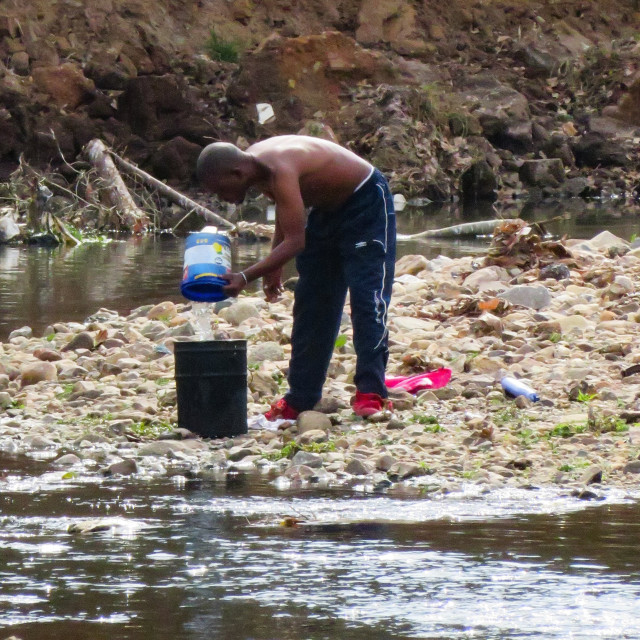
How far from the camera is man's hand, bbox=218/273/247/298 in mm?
5672

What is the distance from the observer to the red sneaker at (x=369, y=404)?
241 inches

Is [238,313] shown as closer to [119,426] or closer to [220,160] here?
[119,426]

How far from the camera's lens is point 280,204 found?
577 cm

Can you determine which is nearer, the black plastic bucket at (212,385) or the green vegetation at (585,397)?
the black plastic bucket at (212,385)

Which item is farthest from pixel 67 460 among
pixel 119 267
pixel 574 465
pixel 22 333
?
pixel 119 267

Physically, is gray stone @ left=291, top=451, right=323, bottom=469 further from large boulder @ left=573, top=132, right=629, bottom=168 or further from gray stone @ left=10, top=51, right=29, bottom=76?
large boulder @ left=573, top=132, right=629, bottom=168

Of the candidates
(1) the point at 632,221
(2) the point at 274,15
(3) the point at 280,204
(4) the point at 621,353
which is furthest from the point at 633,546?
(2) the point at 274,15

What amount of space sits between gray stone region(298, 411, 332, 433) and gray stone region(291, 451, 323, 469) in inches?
17.7

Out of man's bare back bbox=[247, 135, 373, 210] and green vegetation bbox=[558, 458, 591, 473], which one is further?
man's bare back bbox=[247, 135, 373, 210]

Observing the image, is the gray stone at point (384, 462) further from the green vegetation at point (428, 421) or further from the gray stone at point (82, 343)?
the gray stone at point (82, 343)

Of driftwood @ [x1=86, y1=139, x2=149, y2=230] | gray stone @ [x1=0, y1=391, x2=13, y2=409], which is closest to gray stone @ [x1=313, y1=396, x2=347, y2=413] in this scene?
gray stone @ [x1=0, y1=391, x2=13, y2=409]

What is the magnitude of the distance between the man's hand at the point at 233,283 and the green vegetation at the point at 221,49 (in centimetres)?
2671

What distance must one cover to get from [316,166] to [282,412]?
120 centimetres

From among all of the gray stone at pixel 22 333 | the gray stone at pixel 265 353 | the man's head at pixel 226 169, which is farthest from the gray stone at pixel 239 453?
the gray stone at pixel 22 333
